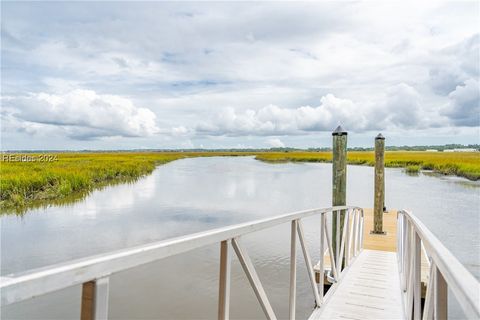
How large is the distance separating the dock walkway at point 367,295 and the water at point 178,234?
126 cm

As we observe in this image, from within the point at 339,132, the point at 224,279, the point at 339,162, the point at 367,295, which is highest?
the point at 339,132

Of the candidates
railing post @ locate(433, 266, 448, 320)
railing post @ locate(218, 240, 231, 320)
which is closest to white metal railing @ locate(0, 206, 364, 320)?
railing post @ locate(218, 240, 231, 320)

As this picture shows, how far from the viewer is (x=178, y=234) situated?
8750 millimetres

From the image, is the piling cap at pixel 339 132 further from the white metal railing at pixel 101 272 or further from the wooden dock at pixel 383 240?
the white metal railing at pixel 101 272

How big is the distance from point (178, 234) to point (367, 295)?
569cm

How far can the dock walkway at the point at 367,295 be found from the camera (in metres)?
3.29

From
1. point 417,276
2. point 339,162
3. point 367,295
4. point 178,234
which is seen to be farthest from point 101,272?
point 178,234

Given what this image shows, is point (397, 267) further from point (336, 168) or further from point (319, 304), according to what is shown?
point (319, 304)

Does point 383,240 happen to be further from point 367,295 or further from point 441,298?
point 441,298

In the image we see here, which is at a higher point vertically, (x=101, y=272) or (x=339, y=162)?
(x=339, y=162)

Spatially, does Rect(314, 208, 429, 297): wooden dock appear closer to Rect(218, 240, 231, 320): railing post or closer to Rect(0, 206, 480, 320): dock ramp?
Rect(0, 206, 480, 320): dock ramp

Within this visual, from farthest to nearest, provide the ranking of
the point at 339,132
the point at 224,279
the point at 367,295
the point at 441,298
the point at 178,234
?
the point at 178,234, the point at 339,132, the point at 367,295, the point at 224,279, the point at 441,298

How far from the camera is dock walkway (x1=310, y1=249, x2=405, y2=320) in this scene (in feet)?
10.8

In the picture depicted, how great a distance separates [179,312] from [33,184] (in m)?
10.2
